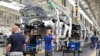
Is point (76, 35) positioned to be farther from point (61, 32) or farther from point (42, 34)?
point (42, 34)

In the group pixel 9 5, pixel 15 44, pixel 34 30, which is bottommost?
pixel 15 44

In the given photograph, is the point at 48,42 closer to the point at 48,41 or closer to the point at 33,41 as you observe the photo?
the point at 48,41

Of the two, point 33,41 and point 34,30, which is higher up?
point 34,30

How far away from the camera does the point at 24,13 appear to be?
62.0ft

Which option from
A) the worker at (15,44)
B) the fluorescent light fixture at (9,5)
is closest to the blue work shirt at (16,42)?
the worker at (15,44)

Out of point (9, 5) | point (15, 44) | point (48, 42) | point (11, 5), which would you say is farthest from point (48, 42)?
point (11, 5)

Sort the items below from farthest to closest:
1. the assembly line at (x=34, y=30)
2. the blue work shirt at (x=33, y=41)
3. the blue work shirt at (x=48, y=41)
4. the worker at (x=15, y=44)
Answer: the blue work shirt at (x=33, y=41), the blue work shirt at (x=48, y=41), the assembly line at (x=34, y=30), the worker at (x=15, y=44)

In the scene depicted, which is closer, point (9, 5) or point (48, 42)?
point (48, 42)

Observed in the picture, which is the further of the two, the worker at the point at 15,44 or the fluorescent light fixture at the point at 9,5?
the fluorescent light fixture at the point at 9,5

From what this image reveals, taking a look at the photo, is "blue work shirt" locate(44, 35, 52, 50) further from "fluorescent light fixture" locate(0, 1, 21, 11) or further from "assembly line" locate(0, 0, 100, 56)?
"fluorescent light fixture" locate(0, 1, 21, 11)

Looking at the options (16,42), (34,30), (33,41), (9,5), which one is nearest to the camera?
(16,42)

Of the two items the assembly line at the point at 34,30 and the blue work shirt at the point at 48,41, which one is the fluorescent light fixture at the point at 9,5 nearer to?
the assembly line at the point at 34,30

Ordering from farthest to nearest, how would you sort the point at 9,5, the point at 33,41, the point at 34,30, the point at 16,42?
the point at 9,5, the point at 34,30, the point at 33,41, the point at 16,42

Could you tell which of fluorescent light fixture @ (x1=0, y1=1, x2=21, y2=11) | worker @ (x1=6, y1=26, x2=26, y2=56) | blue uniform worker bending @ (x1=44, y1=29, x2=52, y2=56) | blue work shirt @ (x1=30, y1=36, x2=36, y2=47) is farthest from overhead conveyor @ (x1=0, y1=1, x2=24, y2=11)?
worker @ (x1=6, y1=26, x2=26, y2=56)
